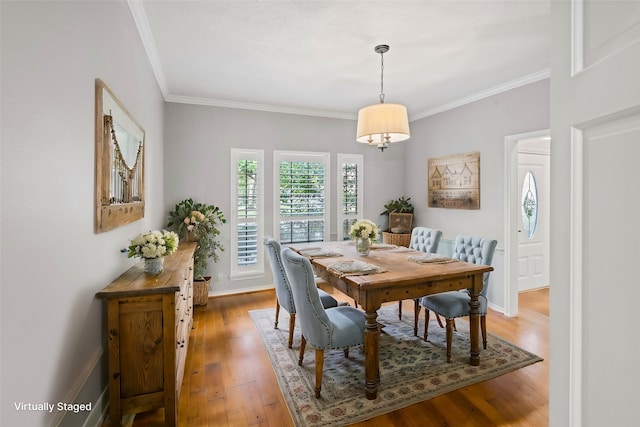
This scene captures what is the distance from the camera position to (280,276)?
2.92 m

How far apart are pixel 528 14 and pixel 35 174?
3208mm

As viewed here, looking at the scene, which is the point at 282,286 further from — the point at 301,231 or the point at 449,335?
the point at 301,231

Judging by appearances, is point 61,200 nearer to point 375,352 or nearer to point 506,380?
point 375,352

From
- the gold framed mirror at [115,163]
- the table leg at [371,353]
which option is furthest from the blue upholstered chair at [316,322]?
the gold framed mirror at [115,163]

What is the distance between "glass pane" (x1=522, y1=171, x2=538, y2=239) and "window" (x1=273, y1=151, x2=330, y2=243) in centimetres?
299

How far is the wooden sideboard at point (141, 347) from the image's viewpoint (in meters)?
1.75

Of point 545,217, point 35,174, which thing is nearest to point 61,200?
point 35,174

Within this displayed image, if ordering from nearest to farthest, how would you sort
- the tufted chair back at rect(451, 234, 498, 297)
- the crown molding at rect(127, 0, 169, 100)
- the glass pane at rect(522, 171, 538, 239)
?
the crown molding at rect(127, 0, 169, 100) → the tufted chair back at rect(451, 234, 498, 297) → the glass pane at rect(522, 171, 538, 239)

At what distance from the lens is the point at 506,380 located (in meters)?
2.43

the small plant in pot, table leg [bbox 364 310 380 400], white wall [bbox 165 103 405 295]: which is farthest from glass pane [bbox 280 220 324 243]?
table leg [bbox 364 310 380 400]

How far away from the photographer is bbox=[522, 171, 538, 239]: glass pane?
4.77 metres

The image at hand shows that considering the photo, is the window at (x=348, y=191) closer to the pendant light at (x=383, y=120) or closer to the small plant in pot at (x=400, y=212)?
the small plant in pot at (x=400, y=212)

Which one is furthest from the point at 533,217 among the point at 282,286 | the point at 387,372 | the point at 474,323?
the point at 282,286

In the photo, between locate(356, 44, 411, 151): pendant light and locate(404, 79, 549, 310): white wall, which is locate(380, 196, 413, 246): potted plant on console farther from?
locate(356, 44, 411, 151): pendant light
